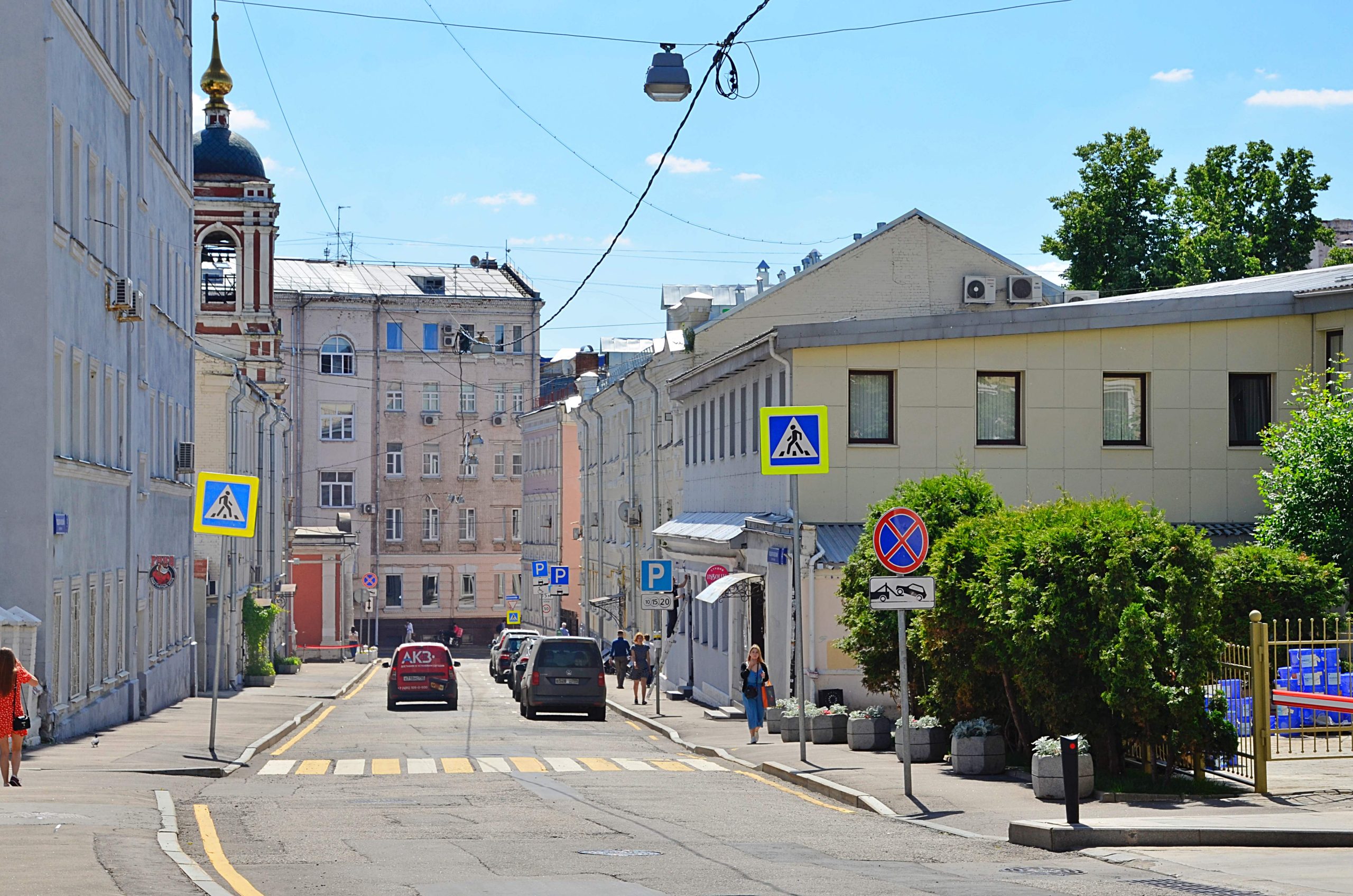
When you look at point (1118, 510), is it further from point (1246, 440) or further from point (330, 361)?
point (330, 361)

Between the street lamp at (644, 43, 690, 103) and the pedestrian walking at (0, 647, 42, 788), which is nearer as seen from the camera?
the pedestrian walking at (0, 647, 42, 788)

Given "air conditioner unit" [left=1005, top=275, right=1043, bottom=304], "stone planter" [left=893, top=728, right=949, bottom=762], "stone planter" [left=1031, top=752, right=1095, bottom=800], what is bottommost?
"stone planter" [left=893, top=728, right=949, bottom=762]

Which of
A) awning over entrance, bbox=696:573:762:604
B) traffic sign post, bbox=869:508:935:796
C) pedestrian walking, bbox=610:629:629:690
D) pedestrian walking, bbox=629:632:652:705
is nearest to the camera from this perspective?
traffic sign post, bbox=869:508:935:796

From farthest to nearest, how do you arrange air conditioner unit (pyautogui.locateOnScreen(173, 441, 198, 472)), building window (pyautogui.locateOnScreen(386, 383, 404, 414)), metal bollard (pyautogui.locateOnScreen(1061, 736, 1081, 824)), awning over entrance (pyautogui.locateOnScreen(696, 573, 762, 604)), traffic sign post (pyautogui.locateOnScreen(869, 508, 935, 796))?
building window (pyautogui.locateOnScreen(386, 383, 404, 414)), air conditioner unit (pyautogui.locateOnScreen(173, 441, 198, 472)), awning over entrance (pyautogui.locateOnScreen(696, 573, 762, 604)), traffic sign post (pyautogui.locateOnScreen(869, 508, 935, 796)), metal bollard (pyautogui.locateOnScreen(1061, 736, 1081, 824))

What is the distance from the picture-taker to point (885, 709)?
27.0m

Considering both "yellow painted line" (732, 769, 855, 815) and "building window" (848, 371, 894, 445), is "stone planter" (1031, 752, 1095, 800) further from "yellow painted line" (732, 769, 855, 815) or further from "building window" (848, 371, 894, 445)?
"building window" (848, 371, 894, 445)

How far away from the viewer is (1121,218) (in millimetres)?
54469

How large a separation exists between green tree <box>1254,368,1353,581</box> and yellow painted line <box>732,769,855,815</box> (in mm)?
9348

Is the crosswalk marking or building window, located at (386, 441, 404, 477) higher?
building window, located at (386, 441, 404, 477)

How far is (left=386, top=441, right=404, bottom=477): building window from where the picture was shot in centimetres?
8581

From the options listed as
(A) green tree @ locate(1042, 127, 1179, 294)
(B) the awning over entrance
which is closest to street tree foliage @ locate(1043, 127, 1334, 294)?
(A) green tree @ locate(1042, 127, 1179, 294)

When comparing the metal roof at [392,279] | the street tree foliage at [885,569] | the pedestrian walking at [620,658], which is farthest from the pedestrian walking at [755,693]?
the metal roof at [392,279]

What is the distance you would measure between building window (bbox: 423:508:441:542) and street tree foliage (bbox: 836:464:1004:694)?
215 ft

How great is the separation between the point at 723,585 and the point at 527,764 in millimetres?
9630
